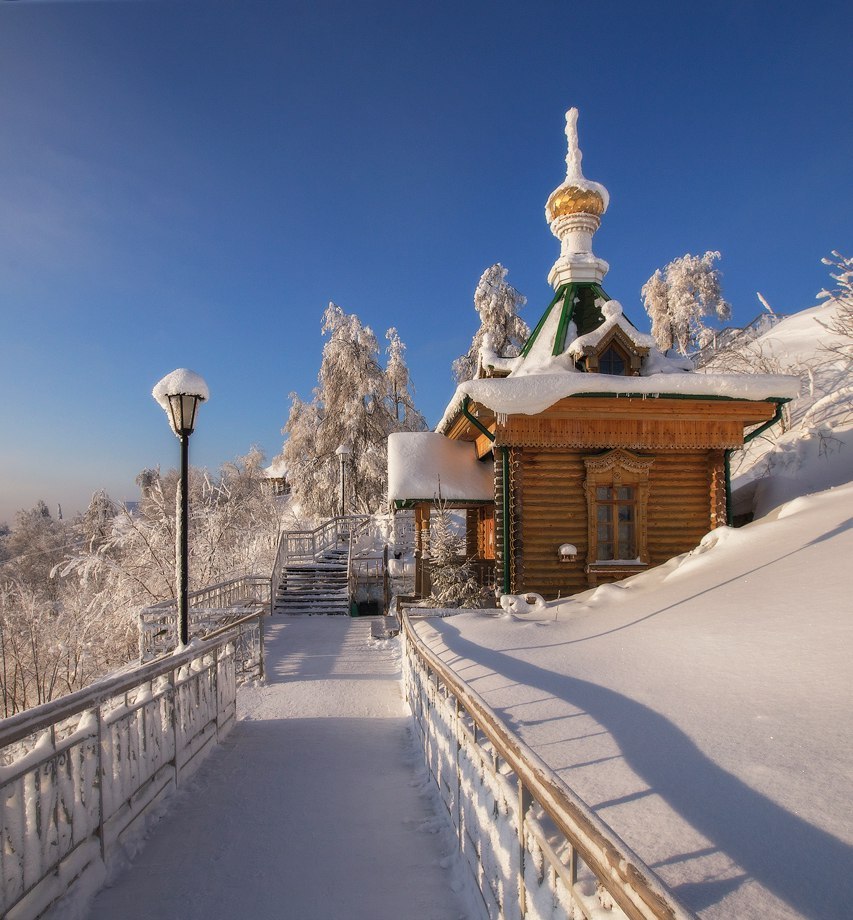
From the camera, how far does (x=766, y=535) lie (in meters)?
8.69

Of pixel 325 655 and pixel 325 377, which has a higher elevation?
pixel 325 377

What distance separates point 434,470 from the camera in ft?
47.4

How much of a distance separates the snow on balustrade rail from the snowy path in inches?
14.2

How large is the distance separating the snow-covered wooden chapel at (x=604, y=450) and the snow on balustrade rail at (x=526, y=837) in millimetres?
7827

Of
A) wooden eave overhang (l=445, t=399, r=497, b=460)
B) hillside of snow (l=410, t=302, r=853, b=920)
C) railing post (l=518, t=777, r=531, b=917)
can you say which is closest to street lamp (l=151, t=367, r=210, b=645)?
hillside of snow (l=410, t=302, r=853, b=920)

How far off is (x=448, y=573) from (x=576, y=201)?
9998 millimetres

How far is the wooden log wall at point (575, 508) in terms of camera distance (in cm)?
1230

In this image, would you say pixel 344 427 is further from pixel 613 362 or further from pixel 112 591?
pixel 613 362

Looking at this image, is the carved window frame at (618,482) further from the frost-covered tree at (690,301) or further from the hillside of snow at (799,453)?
the frost-covered tree at (690,301)

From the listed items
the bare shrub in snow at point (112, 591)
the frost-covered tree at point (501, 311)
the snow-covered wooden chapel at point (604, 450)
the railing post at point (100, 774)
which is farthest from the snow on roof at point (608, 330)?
the frost-covered tree at point (501, 311)

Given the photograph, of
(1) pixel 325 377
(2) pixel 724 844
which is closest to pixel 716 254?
(1) pixel 325 377

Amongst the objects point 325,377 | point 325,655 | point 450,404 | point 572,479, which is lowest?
point 325,655

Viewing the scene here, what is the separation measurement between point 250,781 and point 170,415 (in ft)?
13.8

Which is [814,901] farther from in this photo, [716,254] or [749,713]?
[716,254]
